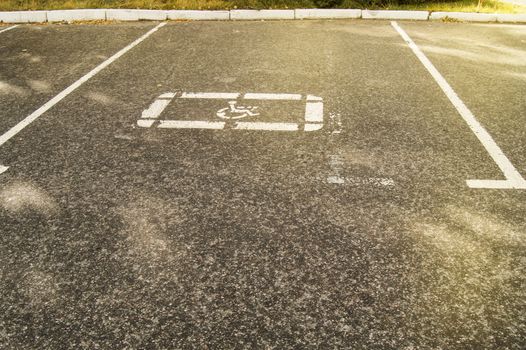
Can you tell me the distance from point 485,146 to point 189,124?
262 centimetres

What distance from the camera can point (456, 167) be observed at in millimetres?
3393

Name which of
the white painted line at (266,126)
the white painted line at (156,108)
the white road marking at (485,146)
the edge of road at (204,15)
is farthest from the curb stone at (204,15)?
the white painted line at (266,126)

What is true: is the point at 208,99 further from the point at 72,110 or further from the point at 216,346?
the point at 216,346

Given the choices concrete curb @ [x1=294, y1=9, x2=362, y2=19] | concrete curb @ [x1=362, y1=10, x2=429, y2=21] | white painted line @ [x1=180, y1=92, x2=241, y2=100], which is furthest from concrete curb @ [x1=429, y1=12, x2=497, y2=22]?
white painted line @ [x1=180, y1=92, x2=241, y2=100]

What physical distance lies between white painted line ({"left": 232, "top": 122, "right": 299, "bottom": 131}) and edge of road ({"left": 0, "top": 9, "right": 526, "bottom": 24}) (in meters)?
4.71

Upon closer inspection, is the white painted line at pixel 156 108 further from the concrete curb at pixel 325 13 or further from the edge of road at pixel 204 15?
the concrete curb at pixel 325 13

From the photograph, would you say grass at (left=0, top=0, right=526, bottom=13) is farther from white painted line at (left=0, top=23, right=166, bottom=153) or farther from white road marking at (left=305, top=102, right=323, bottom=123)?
white road marking at (left=305, top=102, right=323, bottom=123)

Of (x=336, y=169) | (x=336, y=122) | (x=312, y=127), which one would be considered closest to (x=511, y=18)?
(x=336, y=122)

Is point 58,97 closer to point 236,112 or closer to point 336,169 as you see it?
point 236,112

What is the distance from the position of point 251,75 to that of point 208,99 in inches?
36.1

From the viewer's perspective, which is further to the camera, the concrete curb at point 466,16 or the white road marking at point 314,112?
the concrete curb at point 466,16

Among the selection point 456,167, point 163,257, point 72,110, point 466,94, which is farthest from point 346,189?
point 72,110

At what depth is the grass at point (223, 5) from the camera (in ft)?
27.8

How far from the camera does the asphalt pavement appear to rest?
2.12m
